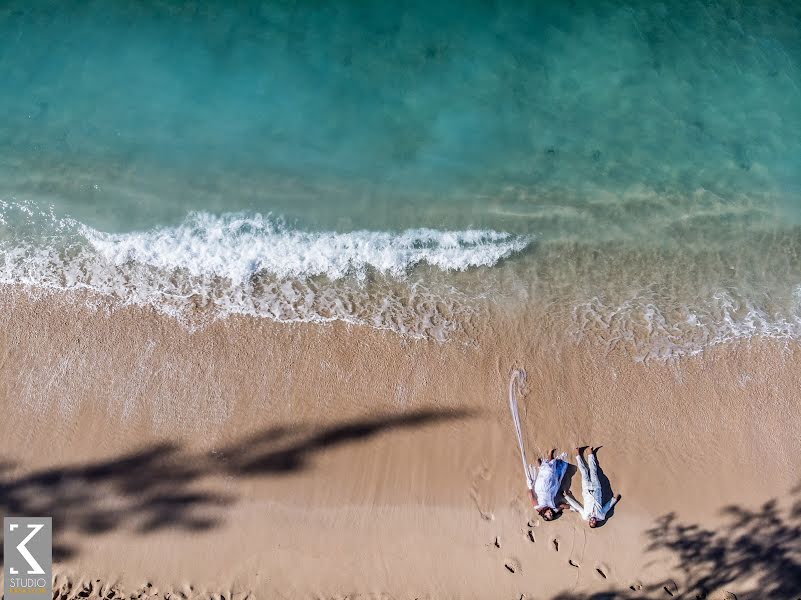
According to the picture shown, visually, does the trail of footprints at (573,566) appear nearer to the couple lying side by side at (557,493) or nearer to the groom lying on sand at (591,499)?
the couple lying side by side at (557,493)

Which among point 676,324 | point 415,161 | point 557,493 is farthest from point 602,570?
point 415,161

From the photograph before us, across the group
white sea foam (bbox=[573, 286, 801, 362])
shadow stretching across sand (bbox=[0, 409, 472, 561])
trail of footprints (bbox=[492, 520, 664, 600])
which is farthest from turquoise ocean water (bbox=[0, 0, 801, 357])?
trail of footprints (bbox=[492, 520, 664, 600])

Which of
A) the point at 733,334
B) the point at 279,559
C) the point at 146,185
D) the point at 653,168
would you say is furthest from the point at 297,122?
the point at 733,334

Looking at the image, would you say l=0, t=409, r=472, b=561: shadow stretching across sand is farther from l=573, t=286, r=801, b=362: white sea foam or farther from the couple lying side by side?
l=573, t=286, r=801, b=362: white sea foam

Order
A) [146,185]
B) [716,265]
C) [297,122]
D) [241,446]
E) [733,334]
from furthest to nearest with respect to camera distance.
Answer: [297,122] < [146,185] < [716,265] < [733,334] < [241,446]

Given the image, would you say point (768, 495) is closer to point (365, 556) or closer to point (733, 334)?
point (733, 334)

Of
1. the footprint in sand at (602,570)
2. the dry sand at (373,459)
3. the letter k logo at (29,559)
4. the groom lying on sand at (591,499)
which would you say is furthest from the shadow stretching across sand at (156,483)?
the footprint in sand at (602,570)
